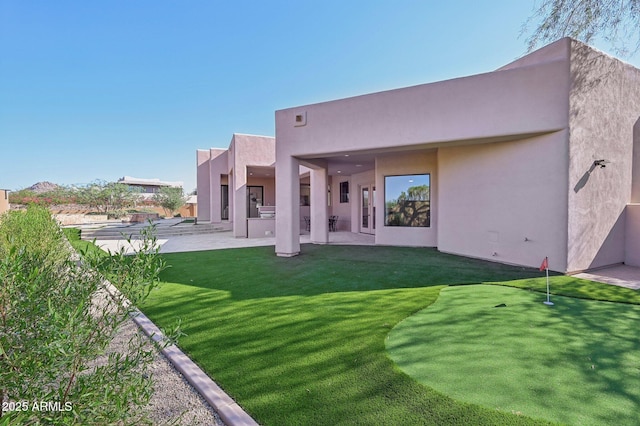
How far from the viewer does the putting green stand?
2.54 m

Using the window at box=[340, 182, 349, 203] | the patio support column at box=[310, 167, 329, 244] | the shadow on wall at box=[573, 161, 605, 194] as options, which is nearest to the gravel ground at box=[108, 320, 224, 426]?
the shadow on wall at box=[573, 161, 605, 194]

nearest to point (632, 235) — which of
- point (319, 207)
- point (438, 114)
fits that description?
point (438, 114)

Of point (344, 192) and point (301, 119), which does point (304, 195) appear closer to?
point (344, 192)

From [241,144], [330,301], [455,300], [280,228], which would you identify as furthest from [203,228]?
[455,300]

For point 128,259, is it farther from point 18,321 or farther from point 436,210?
point 436,210

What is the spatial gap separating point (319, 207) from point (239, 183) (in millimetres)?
5162

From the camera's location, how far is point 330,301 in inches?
212

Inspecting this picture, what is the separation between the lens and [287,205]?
10031mm

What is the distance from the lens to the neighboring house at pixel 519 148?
23.4ft

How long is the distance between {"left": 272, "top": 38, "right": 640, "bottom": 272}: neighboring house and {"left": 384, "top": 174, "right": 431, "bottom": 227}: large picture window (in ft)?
3.07

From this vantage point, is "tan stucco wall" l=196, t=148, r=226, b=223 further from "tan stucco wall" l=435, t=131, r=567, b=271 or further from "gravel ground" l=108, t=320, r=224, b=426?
"gravel ground" l=108, t=320, r=224, b=426

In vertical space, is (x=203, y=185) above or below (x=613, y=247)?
above

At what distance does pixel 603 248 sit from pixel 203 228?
18.4 meters

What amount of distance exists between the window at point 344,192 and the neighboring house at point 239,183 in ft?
14.9
